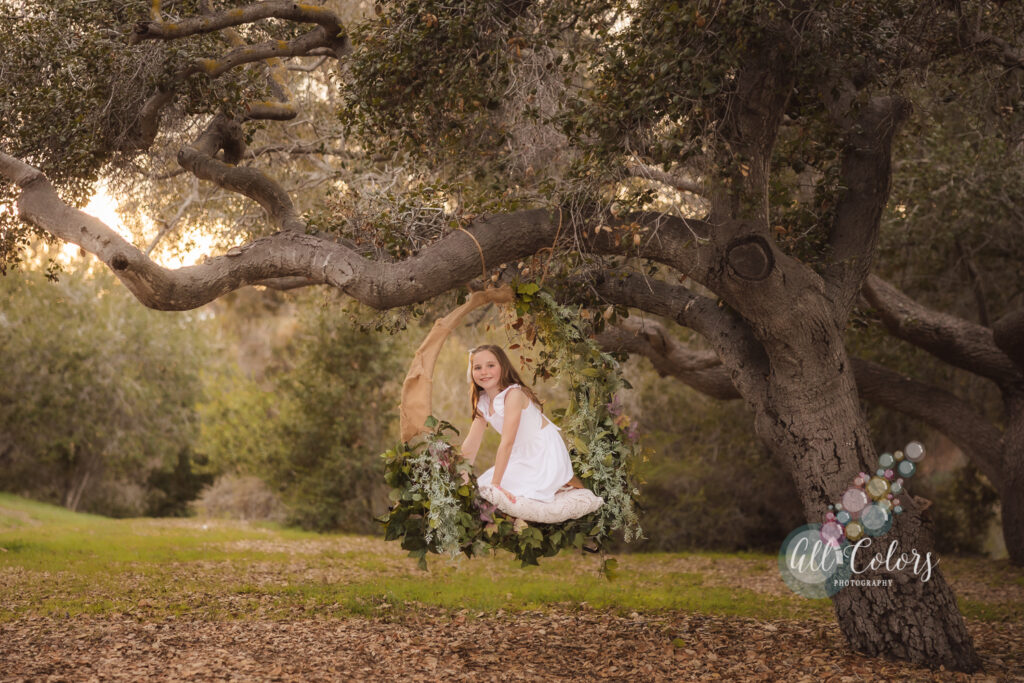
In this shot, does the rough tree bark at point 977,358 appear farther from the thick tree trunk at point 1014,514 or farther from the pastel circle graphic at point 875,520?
the pastel circle graphic at point 875,520

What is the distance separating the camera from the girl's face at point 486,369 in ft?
19.2

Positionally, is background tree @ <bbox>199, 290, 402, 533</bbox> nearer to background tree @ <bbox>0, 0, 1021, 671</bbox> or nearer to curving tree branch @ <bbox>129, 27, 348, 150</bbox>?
curving tree branch @ <bbox>129, 27, 348, 150</bbox>

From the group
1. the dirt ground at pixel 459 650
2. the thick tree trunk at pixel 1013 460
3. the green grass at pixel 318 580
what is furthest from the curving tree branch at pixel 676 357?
the dirt ground at pixel 459 650

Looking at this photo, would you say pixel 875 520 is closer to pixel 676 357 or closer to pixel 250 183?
pixel 676 357

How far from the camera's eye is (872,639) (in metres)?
6.58

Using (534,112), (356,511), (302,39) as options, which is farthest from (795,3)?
(356,511)

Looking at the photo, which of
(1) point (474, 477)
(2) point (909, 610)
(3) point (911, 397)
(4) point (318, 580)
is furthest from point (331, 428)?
(2) point (909, 610)

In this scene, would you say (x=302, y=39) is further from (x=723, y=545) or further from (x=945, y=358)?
(x=723, y=545)

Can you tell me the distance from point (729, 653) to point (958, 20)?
16.2ft

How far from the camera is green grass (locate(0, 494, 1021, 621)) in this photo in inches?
332

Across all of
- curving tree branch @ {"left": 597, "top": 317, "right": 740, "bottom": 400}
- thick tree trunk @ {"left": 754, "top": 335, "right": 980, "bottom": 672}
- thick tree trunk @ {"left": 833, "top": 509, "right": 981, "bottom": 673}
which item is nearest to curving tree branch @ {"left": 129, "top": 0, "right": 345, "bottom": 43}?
curving tree branch @ {"left": 597, "top": 317, "right": 740, "bottom": 400}

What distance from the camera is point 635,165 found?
24.0 ft

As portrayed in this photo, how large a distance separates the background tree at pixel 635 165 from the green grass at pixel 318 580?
2.63 m

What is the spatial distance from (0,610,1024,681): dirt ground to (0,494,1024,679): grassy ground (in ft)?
0.14
